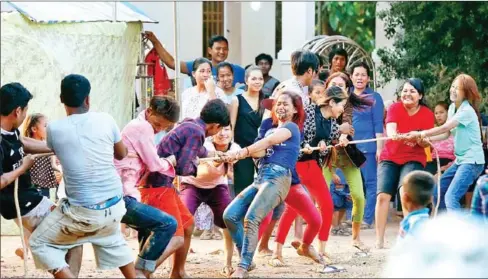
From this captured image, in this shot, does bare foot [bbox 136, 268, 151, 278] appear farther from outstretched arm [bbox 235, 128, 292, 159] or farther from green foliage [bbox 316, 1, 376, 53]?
green foliage [bbox 316, 1, 376, 53]

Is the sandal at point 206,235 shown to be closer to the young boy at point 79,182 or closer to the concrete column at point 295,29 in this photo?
the young boy at point 79,182

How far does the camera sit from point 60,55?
12.5m

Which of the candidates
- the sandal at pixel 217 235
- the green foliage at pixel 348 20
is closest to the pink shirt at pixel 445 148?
the sandal at pixel 217 235

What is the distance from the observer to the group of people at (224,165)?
27.6ft

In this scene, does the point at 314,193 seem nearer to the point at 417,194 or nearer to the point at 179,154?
the point at 179,154

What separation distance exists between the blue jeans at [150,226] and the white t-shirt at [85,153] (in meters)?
0.54

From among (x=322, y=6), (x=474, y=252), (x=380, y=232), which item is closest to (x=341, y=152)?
(x=380, y=232)

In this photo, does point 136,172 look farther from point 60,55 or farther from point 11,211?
point 60,55

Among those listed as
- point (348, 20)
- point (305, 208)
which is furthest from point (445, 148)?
point (348, 20)

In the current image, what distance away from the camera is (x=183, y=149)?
9352mm

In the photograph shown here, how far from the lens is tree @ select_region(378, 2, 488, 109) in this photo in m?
14.7

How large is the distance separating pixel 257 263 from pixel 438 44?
542 centimetres

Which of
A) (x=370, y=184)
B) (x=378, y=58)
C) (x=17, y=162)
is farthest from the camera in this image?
(x=378, y=58)

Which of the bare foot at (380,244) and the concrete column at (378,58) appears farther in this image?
the concrete column at (378,58)
